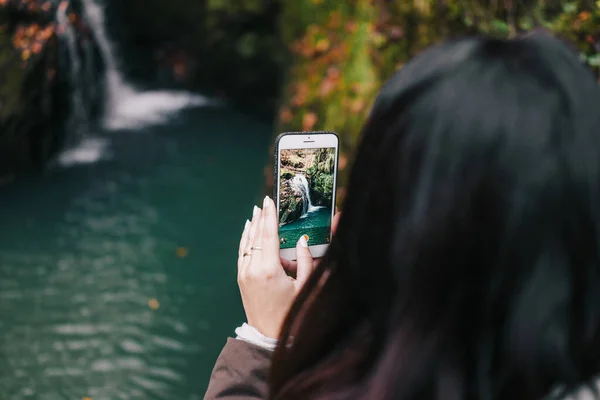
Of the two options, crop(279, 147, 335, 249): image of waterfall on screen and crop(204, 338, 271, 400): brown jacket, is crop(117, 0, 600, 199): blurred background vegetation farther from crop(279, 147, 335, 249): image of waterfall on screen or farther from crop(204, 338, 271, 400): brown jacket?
crop(204, 338, 271, 400): brown jacket

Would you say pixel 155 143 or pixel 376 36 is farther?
pixel 155 143

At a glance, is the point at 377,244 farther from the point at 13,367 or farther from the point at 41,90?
the point at 41,90

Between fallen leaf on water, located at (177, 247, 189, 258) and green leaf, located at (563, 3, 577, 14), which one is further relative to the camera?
fallen leaf on water, located at (177, 247, 189, 258)

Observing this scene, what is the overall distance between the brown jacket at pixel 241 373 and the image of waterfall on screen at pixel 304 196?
35cm

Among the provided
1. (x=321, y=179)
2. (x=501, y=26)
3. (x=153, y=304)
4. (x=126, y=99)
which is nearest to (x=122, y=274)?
(x=153, y=304)

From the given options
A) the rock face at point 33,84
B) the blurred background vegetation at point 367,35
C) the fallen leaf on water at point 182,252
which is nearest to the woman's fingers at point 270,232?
the blurred background vegetation at point 367,35

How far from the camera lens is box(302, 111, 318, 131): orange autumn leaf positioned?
4926 mm

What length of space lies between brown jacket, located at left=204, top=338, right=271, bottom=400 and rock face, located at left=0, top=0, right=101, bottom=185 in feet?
20.4

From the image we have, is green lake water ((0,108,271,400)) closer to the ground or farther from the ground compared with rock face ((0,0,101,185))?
closer to the ground

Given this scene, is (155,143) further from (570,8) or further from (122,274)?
(570,8)

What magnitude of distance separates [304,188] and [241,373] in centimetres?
48

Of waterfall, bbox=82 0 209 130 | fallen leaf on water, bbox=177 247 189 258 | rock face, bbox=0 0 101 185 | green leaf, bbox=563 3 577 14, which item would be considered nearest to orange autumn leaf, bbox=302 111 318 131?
fallen leaf on water, bbox=177 247 189 258

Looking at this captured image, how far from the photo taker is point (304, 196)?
142cm

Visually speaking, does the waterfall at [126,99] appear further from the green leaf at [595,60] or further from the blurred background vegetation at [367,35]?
the green leaf at [595,60]
